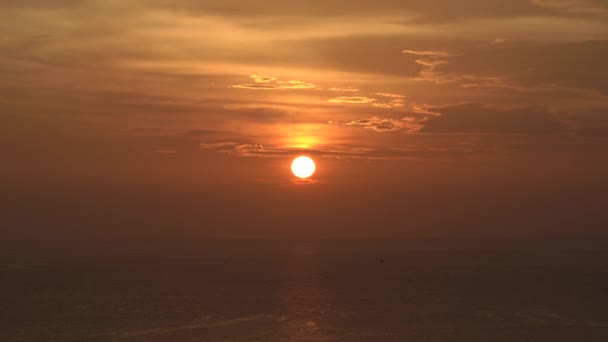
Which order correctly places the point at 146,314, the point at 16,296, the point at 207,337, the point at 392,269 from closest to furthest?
1. the point at 207,337
2. the point at 146,314
3. the point at 16,296
4. the point at 392,269

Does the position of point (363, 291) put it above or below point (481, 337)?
above

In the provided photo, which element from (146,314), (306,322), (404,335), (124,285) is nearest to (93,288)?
(124,285)

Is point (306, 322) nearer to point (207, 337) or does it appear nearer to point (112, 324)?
point (207, 337)

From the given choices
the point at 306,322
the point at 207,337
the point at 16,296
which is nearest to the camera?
the point at 207,337

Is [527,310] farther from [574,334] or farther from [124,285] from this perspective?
[124,285]

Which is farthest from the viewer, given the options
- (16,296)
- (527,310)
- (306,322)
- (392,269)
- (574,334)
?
(392,269)

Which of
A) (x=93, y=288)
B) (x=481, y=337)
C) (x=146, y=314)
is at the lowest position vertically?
(x=481, y=337)

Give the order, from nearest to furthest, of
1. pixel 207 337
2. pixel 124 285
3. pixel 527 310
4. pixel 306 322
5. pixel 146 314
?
pixel 207 337 < pixel 306 322 < pixel 146 314 < pixel 527 310 < pixel 124 285

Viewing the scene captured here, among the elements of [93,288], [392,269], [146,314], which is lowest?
[146,314]

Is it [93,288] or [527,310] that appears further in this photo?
[93,288]

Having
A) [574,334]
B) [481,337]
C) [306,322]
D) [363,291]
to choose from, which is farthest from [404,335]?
[363,291]
